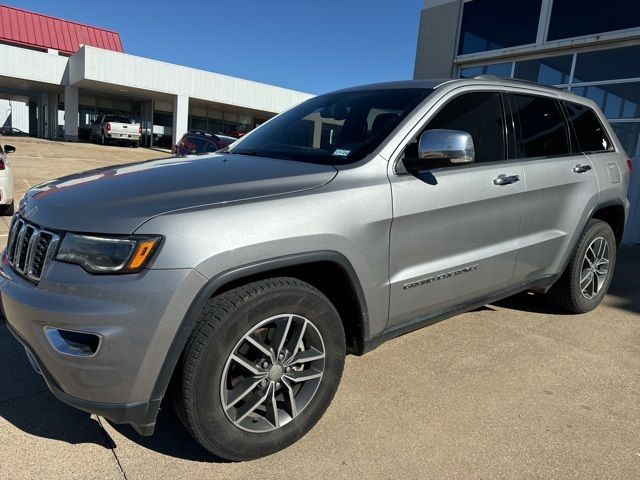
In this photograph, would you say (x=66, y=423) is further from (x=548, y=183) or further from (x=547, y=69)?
(x=547, y=69)

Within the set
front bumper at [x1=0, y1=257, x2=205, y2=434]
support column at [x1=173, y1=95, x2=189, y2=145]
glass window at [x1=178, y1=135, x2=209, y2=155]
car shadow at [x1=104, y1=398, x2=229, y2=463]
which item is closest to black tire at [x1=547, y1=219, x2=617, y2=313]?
car shadow at [x1=104, y1=398, x2=229, y2=463]

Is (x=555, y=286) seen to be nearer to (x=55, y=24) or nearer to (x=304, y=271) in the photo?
(x=304, y=271)

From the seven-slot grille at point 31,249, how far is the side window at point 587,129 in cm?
376

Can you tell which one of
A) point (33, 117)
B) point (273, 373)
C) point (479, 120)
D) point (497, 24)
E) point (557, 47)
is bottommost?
point (273, 373)

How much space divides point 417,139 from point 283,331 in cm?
131

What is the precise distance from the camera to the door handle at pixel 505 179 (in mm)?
3064

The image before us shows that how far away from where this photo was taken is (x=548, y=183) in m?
3.45

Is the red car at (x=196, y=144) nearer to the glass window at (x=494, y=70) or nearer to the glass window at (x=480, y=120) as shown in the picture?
the glass window at (x=494, y=70)

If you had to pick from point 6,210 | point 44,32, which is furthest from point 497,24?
point 44,32

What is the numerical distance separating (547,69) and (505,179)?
8.05 m

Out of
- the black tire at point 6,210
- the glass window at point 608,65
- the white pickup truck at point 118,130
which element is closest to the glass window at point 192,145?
the black tire at point 6,210

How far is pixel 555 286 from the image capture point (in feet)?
13.6

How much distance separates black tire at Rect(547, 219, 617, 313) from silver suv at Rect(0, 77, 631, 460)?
0.57 metres

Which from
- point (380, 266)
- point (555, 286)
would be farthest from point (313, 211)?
point (555, 286)
